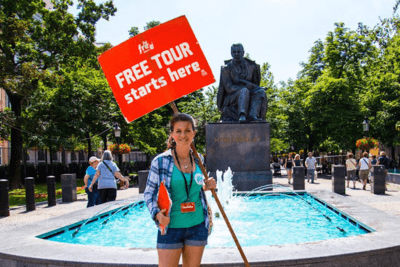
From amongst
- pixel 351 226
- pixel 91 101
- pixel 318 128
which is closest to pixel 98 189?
pixel 351 226

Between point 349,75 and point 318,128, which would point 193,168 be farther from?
point 349,75

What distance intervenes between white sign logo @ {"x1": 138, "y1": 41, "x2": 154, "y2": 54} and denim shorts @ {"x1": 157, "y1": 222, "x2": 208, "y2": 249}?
6.42 feet

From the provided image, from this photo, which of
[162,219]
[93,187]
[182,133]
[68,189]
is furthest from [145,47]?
[68,189]

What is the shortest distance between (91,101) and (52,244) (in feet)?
80.5

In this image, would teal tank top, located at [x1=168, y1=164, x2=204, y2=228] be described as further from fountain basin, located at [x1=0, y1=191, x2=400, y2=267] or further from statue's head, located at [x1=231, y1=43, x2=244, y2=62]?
statue's head, located at [x1=231, y1=43, x2=244, y2=62]

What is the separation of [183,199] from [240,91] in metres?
10.5

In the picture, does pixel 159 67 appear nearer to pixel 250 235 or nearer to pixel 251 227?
pixel 250 235

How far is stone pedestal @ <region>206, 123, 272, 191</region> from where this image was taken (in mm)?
13016

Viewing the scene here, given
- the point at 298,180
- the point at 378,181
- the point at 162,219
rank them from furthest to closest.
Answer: the point at 378,181, the point at 298,180, the point at 162,219

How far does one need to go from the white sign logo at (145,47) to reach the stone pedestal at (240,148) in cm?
883

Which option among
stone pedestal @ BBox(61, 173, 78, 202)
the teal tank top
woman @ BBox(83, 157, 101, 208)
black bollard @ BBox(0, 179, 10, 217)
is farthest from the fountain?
stone pedestal @ BBox(61, 173, 78, 202)

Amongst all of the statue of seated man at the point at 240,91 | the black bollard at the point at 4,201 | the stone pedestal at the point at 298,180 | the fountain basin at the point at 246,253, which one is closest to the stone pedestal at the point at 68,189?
the black bollard at the point at 4,201

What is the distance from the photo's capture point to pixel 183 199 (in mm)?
3248

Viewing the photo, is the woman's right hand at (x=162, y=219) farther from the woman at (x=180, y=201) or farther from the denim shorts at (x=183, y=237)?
the denim shorts at (x=183, y=237)
